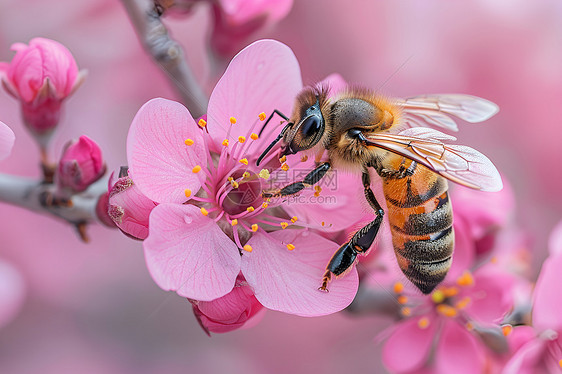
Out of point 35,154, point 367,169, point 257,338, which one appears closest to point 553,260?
point 367,169

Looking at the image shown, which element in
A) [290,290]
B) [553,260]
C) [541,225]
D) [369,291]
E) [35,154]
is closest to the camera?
[290,290]

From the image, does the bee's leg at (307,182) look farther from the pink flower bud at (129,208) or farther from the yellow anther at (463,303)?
the yellow anther at (463,303)

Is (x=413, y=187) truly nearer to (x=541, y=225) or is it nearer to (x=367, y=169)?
(x=367, y=169)

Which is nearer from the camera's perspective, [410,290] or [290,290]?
[290,290]

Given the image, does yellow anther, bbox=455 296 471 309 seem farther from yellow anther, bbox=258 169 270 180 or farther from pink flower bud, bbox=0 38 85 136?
pink flower bud, bbox=0 38 85 136

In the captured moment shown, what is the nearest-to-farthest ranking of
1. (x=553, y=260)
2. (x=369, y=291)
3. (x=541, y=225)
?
(x=553, y=260), (x=369, y=291), (x=541, y=225)

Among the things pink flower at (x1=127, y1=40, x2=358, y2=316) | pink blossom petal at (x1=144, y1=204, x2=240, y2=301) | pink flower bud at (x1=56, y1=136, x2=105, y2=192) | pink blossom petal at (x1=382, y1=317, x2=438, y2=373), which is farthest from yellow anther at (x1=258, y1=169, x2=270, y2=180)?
pink blossom petal at (x1=382, y1=317, x2=438, y2=373)

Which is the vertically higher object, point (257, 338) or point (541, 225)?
point (541, 225)
